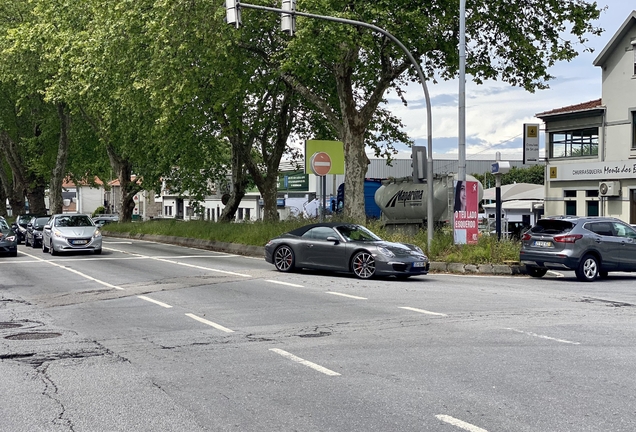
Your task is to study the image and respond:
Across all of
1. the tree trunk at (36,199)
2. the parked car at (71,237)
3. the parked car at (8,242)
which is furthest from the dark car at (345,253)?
the tree trunk at (36,199)

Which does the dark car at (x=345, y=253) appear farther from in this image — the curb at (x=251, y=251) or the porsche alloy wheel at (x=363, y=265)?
the curb at (x=251, y=251)

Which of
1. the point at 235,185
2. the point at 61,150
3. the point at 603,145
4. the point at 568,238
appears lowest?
the point at 568,238

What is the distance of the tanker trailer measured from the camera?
3130cm

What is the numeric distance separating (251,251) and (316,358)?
20.2 metres

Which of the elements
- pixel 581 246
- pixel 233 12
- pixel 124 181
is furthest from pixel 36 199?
pixel 581 246

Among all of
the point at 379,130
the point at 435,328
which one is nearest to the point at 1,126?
the point at 379,130

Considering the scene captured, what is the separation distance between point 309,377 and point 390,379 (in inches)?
30.5

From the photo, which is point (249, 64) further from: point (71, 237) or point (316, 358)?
point (316, 358)

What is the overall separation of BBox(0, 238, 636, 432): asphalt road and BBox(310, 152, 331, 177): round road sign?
10.9 metres

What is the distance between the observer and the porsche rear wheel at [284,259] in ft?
63.3

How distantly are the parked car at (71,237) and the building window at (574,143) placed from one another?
25.5 m

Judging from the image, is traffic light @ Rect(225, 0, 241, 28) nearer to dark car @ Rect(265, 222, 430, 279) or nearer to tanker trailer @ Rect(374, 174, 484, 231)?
dark car @ Rect(265, 222, 430, 279)

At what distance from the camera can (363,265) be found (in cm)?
1781

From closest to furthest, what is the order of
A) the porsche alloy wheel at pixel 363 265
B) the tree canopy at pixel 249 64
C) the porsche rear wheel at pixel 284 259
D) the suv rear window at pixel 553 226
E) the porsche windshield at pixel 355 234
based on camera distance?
the porsche alloy wheel at pixel 363 265, the porsche windshield at pixel 355 234, the suv rear window at pixel 553 226, the porsche rear wheel at pixel 284 259, the tree canopy at pixel 249 64
